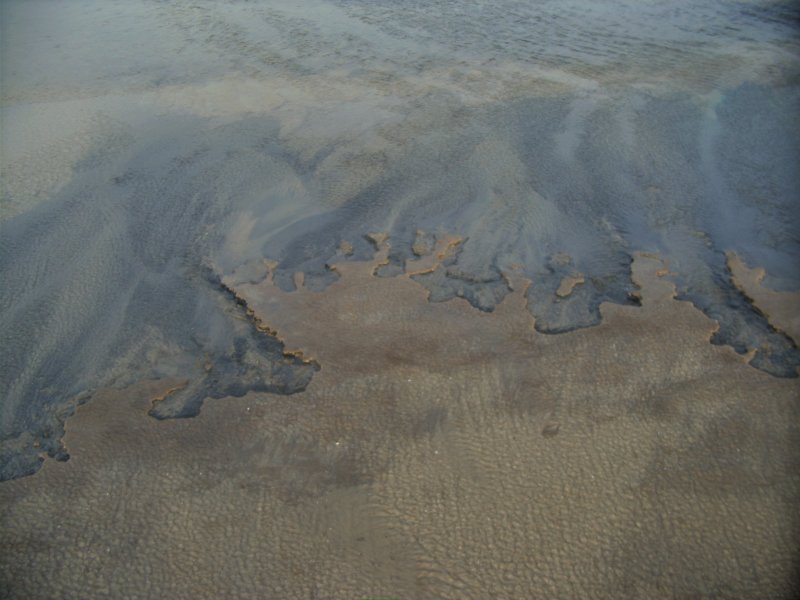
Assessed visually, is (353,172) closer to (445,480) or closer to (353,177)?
(353,177)

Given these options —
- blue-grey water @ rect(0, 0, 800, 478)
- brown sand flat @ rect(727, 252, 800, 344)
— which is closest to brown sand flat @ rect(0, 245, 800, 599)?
blue-grey water @ rect(0, 0, 800, 478)

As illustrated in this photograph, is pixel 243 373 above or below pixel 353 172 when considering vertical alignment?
A: below

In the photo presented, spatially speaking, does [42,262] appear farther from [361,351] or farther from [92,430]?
[361,351]

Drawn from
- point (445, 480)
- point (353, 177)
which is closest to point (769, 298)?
point (445, 480)

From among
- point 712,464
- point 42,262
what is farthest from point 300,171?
point 712,464

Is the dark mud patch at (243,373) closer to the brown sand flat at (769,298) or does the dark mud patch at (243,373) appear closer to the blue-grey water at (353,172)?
the blue-grey water at (353,172)

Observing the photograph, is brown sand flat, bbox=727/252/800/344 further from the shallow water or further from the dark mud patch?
the dark mud patch
